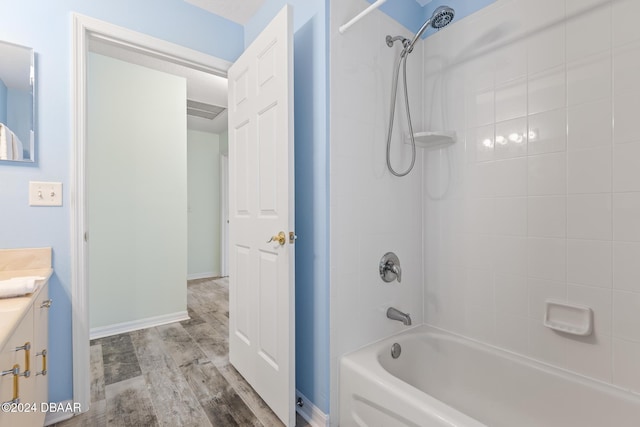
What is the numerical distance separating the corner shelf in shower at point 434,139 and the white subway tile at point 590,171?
562 mm

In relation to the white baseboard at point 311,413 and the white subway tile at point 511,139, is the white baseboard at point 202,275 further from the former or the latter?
the white subway tile at point 511,139

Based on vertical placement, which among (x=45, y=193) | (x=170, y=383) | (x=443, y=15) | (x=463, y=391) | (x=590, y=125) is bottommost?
(x=170, y=383)

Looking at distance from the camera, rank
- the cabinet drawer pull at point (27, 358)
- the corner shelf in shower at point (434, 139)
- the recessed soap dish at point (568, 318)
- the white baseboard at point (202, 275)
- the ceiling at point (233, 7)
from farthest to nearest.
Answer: the white baseboard at point (202, 275)
the ceiling at point (233, 7)
the corner shelf in shower at point (434, 139)
the recessed soap dish at point (568, 318)
the cabinet drawer pull at point (27, 358)

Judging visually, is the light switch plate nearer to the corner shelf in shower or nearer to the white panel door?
the white panel door

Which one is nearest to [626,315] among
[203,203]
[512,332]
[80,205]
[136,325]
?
[512,332]

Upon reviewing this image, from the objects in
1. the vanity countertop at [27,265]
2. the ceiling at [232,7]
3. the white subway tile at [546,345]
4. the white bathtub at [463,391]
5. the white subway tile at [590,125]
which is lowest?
the white bathtub at [463,391]

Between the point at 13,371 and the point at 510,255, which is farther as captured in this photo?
the point at 510,255

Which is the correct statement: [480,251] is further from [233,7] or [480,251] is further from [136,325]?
[136,325]

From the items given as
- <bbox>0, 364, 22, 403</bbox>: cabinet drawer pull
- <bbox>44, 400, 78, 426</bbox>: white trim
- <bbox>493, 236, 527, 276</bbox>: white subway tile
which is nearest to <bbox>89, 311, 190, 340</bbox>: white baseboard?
<bbox>44, 400, 78, 426</bbox>: white trim

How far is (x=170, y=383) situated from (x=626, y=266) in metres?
2.40

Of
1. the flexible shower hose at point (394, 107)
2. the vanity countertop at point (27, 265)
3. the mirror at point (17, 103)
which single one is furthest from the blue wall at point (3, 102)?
the flexible shower hose at point (394, 107)

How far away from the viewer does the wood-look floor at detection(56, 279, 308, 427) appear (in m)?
1.52

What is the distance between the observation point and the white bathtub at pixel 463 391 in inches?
44.0

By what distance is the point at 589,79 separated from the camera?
125 centimetres
